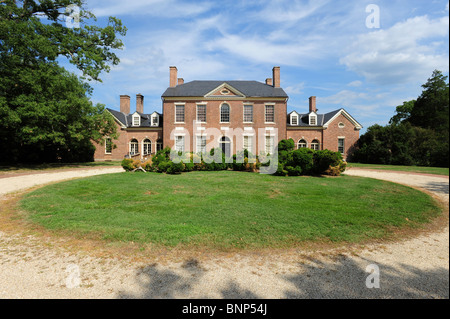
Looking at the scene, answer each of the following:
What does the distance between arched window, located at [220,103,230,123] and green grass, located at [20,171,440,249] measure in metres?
19.7

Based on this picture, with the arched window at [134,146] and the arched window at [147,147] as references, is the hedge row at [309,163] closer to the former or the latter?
the arched window at [147,147]

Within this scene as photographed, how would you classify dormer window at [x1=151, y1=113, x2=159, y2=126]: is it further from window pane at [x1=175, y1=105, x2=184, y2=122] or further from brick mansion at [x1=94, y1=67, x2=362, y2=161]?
window pane at [x1=175, y1=105, x2=184, y2=122]

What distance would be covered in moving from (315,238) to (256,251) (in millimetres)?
1385

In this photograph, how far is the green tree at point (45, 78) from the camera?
17.0 meters

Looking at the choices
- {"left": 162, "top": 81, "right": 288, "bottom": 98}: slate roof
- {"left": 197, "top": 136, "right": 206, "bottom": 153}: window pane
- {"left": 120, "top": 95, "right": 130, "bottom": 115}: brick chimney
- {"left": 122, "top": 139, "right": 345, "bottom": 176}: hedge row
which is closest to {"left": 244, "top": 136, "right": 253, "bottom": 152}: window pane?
{"left": 197, "top": 136, "right": 206, "bottom": 153}: window pane

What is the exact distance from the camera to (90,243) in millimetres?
4664

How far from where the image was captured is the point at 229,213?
255 inches

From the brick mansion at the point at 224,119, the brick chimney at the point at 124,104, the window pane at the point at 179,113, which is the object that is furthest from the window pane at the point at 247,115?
the brick chimney at the point at 124,104

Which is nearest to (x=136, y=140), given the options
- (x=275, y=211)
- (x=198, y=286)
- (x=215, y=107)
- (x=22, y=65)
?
(x=215, y=107)

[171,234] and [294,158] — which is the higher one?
[294,158]

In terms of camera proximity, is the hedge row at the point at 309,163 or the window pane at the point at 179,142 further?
the window pane at the point at 179,142

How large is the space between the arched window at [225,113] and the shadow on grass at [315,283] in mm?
25946

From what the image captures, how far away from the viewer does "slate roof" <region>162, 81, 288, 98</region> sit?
95.3 feet

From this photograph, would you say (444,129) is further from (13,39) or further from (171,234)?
(13,39)
